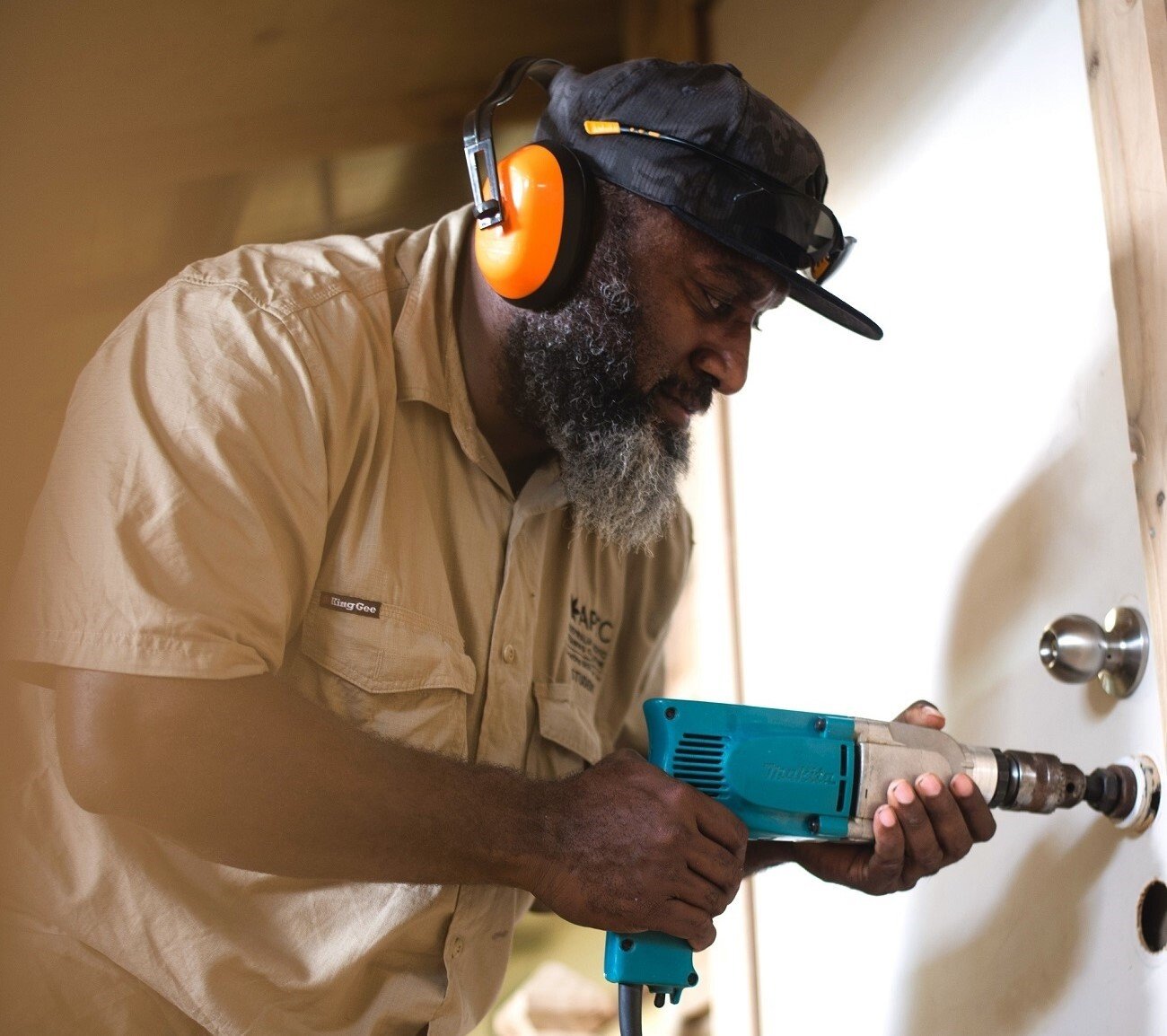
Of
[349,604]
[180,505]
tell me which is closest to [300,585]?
[349,604]

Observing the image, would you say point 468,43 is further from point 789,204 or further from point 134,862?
point 134,862

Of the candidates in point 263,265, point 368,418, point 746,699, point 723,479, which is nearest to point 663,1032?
point 746,699

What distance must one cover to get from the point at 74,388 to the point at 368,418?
25cm

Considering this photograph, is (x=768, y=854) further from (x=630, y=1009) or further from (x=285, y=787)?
(x=285, y=787)

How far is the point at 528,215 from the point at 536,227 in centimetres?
1

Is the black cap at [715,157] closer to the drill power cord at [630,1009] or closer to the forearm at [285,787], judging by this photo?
the forearm at [285,787]

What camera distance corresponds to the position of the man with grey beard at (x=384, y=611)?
0.84 m

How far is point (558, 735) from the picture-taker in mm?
1198

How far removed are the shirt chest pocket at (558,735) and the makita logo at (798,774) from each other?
26 cm

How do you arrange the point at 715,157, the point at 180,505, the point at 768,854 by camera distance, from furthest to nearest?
the point at 768,854, the point at 715,157, the point at 180,505

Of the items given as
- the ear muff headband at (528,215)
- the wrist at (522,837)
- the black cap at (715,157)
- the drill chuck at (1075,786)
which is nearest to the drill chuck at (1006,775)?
the drill chuck at (1075,786)

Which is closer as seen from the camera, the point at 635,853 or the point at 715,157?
the point at 635,853

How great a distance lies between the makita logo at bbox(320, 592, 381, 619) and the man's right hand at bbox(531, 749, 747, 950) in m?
0.23

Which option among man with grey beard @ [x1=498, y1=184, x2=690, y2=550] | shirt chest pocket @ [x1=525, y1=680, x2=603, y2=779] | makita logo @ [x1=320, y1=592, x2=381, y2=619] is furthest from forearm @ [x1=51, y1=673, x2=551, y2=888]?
man with grey beard @ [x1=498, y1=184, x2=690, y2=550]
